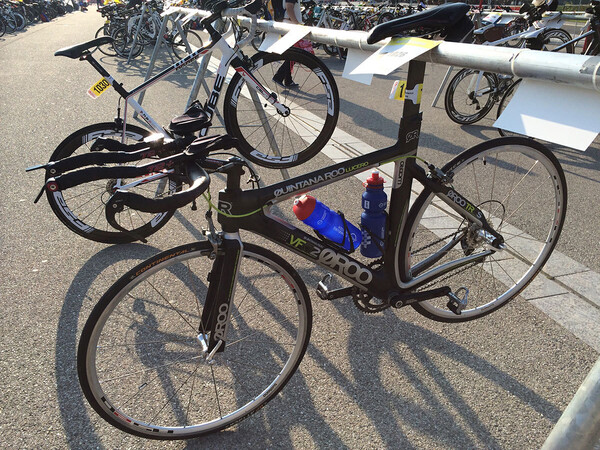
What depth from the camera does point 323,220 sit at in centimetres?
208

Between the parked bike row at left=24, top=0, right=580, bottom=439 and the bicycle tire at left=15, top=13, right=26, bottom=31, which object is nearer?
the parked bike row at left=24, top=0, right=580, bottom=439

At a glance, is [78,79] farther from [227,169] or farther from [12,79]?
[227,169]

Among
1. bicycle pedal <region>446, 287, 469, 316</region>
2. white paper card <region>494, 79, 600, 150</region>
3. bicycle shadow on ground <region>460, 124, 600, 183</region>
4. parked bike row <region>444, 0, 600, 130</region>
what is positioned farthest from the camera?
parked bike row <region>444, 0, 600, 130</region>

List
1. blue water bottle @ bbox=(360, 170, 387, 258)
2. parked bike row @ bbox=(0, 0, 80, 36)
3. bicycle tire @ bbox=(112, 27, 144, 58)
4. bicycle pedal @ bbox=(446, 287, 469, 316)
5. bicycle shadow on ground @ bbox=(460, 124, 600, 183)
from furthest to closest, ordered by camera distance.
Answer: parked bike row @ bbox=(0, 0, 80, 36) < bicycle tire @ bbox=(112, 27, 144, 58) < bicycle shadow on ground @ bbox=(460, 124, 600, 183) < bicycle pedal @ bbox=(446, 287, 469, 316) < blue water bottle @ bbox=(360, 170, 387, 258)

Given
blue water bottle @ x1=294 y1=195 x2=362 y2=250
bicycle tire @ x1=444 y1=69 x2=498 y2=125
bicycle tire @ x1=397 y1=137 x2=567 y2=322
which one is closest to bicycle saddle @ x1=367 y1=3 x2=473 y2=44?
bicycle tire @ x1=397 y1=137 x2=567 y2=322

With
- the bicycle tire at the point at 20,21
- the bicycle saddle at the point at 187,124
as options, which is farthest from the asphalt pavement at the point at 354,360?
the bicycle tire at the point at 20,21

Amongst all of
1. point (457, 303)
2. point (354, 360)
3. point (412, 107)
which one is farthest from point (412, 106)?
point (354, 360)

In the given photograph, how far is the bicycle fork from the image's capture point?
1.77 m

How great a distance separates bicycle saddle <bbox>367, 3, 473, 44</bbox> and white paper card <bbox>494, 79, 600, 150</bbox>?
0.49m

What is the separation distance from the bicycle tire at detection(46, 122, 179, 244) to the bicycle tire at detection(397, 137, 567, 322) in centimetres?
185

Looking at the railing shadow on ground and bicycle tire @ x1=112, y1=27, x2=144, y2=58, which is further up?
bicycle tire @ x1=112, y1=27, x2=144, y2=58

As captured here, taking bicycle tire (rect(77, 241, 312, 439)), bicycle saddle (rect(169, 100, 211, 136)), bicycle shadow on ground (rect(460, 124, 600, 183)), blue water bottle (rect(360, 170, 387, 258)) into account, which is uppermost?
bicycle saddle (rect(169, 100, 211, 136))

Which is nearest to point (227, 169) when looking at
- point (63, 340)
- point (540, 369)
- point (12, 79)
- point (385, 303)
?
point (385, 303)

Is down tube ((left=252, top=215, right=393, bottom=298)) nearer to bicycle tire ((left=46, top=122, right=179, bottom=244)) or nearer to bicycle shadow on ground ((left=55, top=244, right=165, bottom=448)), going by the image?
bicycle shadow on ground ((left=55, top=244, right=165, bottom=448))
